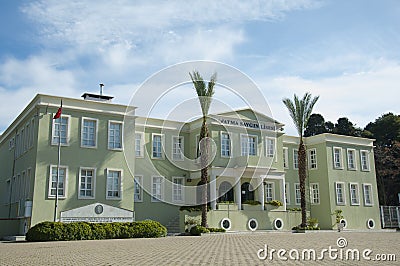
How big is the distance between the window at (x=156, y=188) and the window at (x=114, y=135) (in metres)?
4.07

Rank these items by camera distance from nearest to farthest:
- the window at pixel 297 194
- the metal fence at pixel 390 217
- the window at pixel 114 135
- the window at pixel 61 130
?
the window at pixel 61 130
the window at pixel 114 135
the window at pixel 297 194
the metal fence at pixel 390 217

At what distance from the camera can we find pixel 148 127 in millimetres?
27438

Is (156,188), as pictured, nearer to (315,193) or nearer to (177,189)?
(177,189)

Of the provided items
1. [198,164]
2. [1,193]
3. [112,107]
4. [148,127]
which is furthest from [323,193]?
[1,193]

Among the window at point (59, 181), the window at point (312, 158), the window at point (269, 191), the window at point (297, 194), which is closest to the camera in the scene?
the window at point (59, 181)

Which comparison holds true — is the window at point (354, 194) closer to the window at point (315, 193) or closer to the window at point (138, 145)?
the window at point (315, 193)

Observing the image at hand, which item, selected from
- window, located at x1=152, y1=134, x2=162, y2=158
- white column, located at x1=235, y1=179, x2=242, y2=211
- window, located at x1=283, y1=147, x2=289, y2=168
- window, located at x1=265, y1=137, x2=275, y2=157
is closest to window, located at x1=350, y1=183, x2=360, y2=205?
window, located at x1=283, y1=147, x2=289, y2=168

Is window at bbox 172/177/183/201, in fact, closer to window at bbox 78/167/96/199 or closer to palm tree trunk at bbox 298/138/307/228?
window at bbox 78/167/96/199

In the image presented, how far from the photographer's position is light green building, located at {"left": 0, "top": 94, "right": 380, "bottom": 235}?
2212 cm

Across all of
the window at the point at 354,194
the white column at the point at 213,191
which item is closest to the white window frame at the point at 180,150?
the white column at the point at 213,191

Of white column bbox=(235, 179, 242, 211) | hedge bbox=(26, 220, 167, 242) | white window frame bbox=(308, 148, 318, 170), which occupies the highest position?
white window frame bbox=(308, 148, 318, 170)

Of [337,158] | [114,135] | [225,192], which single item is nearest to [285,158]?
[337,158]

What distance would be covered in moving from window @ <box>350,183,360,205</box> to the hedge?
1715 centimetres

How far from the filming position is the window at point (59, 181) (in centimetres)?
2169
